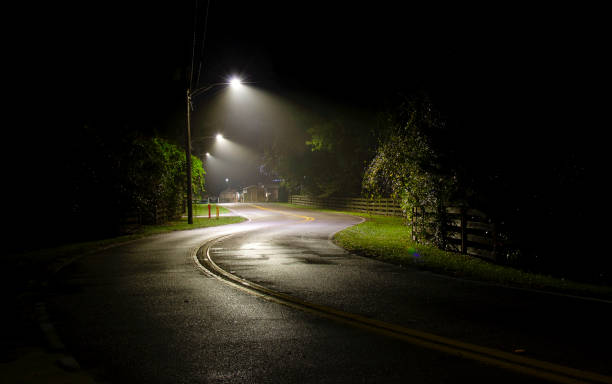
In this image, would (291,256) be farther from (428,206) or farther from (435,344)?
(435,344)

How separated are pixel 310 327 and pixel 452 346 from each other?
5.42ft

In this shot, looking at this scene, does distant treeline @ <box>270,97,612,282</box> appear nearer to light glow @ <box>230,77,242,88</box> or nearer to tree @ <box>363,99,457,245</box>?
tree @ <box>363,99,457,245</box>

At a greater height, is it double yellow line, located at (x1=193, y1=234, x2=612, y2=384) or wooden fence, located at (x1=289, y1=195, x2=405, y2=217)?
Result: wooden fence, located at (x1=289, y1=195, x2=405, y2=217)

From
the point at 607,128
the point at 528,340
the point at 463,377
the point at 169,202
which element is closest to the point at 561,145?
the point at 607,128

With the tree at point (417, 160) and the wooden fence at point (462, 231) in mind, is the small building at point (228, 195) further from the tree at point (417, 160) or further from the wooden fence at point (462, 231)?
the wooden fence at point (462, 231)

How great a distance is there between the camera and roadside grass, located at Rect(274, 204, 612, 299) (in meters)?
7.72

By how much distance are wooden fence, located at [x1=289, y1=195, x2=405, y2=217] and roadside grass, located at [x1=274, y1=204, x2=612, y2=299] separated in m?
13.4

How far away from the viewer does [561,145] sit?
927 centimetres

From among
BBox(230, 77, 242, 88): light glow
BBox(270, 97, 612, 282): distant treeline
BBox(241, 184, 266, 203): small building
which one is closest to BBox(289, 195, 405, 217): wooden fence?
BBox(230, 77, 242, 88): light glow

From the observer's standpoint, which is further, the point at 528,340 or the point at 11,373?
the point at 528,340

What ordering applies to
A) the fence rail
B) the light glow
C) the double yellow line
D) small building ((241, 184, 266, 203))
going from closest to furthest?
the double yellow line < the fence rail < the light glow < small building ((241, 184, 266, 203))

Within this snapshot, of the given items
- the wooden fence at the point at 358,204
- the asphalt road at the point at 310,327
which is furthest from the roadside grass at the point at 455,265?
the wooden fence at the point at 358,204

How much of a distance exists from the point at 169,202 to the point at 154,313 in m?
22.3

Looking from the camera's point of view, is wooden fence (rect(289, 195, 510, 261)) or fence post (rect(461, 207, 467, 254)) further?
fence post (rect(461, 207, 467, 254))
